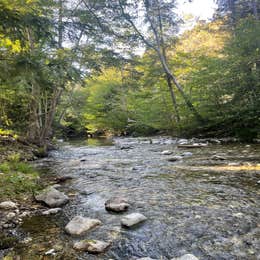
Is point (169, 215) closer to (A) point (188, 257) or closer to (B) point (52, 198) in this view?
(A) point (188, 257)

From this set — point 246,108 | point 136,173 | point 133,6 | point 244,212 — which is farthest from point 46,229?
point 133,6

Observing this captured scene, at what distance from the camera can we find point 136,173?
16.7 ft

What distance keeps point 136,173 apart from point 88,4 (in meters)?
9.57

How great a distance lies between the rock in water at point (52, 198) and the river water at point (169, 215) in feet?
0.51

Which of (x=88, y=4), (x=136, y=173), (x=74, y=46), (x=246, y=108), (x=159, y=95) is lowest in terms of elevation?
(x=136, y=173)

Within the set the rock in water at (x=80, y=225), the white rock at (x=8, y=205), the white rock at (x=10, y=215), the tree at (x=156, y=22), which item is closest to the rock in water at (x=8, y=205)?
the white rock at (x=8, y=205)

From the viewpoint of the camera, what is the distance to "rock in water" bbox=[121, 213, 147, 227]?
2590 mm

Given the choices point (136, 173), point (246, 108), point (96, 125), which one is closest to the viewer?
point (136, 173)

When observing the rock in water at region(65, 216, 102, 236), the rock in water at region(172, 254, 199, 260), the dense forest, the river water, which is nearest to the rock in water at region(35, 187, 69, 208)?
the river water

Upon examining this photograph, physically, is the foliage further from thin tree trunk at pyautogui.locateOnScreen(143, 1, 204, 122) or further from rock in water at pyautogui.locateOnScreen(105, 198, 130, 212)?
thin tree trunk at pyautogui.locateOnScreen(143, 1, 204, 122)

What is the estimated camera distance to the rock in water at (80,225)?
2469 mm

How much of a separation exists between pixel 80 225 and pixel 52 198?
105 centimetres

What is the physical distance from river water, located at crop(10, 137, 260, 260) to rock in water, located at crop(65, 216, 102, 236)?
0.25 feet

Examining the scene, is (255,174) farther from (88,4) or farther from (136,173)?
(88,4)
